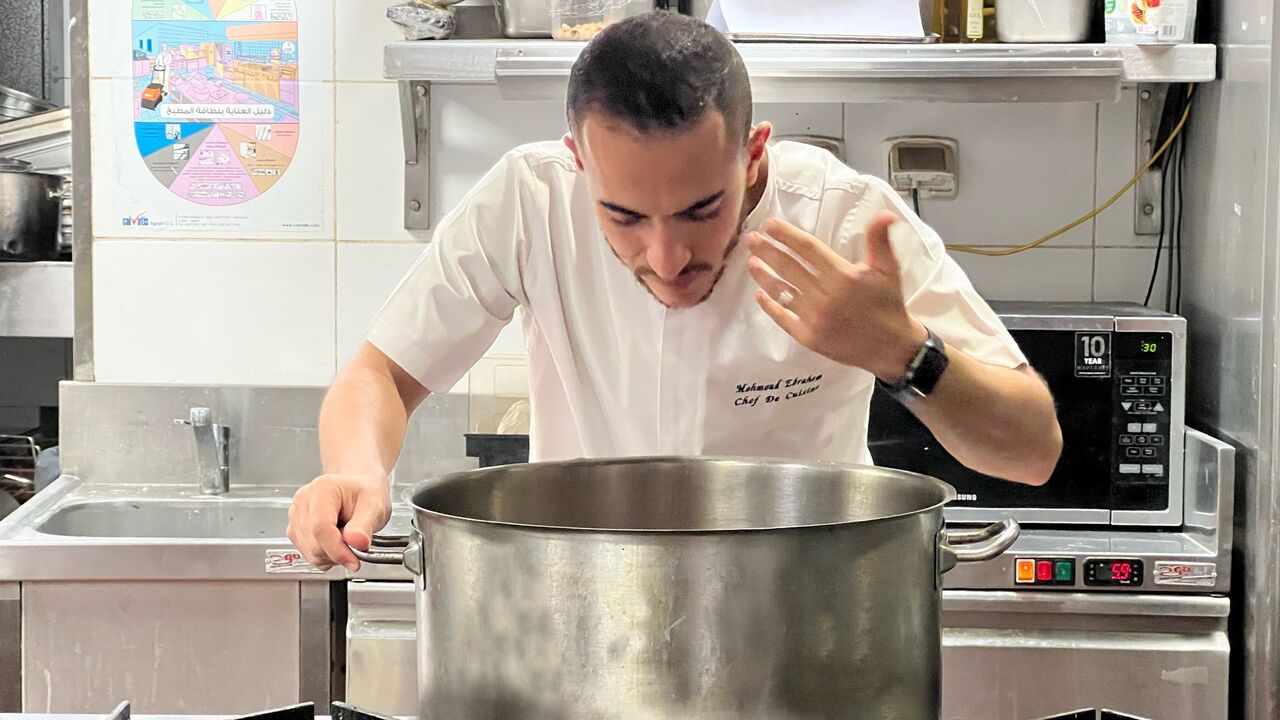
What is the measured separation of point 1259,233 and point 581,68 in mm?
1402

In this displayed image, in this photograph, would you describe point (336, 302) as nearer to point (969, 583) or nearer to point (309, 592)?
point (309, 592)

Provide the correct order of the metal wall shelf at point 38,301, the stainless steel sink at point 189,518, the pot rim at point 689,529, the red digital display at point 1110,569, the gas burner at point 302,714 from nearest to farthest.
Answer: the pot rim at point 689,529
the gas burner at point 302,714
the red digital display at point 1110,569
the stainless steel sink at point 189,518
the metal wall shelf at point 38,301

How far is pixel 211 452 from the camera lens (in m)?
2.43

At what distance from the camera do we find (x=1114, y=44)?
2105mm

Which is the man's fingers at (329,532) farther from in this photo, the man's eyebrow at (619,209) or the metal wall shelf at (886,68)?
the metal wall shelf at (886,68)

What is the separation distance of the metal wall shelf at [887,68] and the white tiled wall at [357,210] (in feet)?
1.11

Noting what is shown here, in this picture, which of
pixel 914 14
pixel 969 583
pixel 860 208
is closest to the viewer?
pixel 860 208

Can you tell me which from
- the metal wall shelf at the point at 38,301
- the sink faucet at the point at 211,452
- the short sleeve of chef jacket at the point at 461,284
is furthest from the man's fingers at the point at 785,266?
the metal wall shelf at the point at 38,301

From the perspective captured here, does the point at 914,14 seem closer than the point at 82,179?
Yes

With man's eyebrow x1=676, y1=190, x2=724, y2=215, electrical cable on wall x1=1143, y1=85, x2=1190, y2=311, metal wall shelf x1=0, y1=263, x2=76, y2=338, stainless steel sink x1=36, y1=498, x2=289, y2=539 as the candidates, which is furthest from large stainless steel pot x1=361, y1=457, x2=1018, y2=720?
metal wall shelf x1=0, y1=263, x2=76, y2=338

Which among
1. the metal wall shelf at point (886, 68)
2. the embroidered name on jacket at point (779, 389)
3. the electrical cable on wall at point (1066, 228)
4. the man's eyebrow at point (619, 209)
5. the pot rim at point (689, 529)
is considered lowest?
the pot rim at point (689, 529)

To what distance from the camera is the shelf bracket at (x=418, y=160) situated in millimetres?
2393

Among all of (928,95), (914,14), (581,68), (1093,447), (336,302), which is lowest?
(1093,447)

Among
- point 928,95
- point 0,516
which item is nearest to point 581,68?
point 928,95
